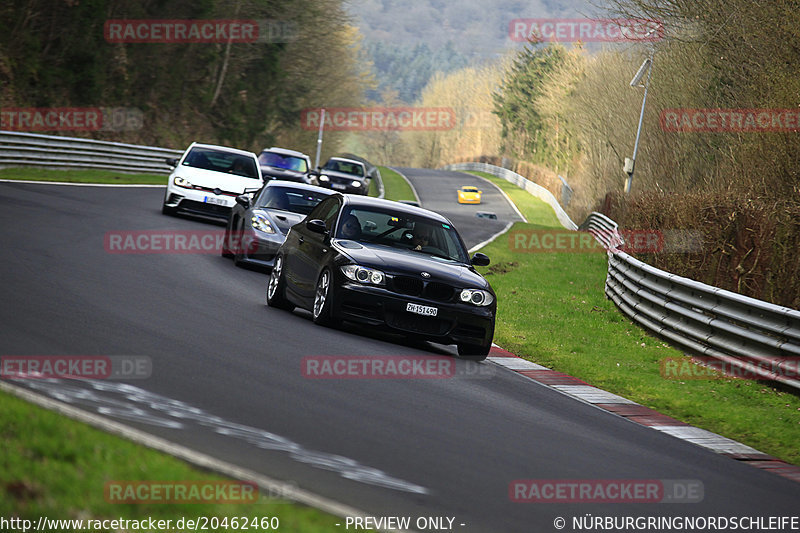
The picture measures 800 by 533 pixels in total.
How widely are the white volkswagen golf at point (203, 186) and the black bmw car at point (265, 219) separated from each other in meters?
4.30

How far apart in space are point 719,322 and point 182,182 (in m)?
13.6

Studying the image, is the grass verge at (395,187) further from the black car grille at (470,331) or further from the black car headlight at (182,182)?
the black car grille at (470,331)

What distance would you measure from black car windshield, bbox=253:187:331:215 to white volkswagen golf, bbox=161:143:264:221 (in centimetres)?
466

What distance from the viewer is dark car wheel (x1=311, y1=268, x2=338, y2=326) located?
12085 millimetres

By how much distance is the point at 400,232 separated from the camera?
13188 mm

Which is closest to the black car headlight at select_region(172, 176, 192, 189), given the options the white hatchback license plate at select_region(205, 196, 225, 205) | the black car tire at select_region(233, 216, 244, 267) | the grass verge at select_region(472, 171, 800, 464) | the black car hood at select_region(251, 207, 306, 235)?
the white hatchback license plate at select_region(205, 196, 225, 205)

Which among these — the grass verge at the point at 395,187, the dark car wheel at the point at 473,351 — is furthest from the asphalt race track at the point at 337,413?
the grass verge at the point at 395,187

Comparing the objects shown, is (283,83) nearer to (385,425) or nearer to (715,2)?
(715,2)

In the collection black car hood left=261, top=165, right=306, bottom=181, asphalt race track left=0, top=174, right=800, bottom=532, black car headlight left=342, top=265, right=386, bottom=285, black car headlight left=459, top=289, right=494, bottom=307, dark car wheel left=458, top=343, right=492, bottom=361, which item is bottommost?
dark car wheel left=458, top=343, right=492, bottom=361

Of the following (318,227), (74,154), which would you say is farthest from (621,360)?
(74,154)

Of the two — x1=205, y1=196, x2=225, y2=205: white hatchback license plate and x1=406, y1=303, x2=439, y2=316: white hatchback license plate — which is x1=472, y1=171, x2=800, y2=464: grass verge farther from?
x1=205, y1=196, x2=225, y2=205: white hatchback license plate

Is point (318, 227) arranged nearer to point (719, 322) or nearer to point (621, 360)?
point (621, 360)

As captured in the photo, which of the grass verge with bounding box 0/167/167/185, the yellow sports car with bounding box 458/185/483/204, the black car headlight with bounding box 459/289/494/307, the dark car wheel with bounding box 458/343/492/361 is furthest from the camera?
the yellow sports car with bounding box 458/185/483/204

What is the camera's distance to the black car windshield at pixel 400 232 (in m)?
13.0
